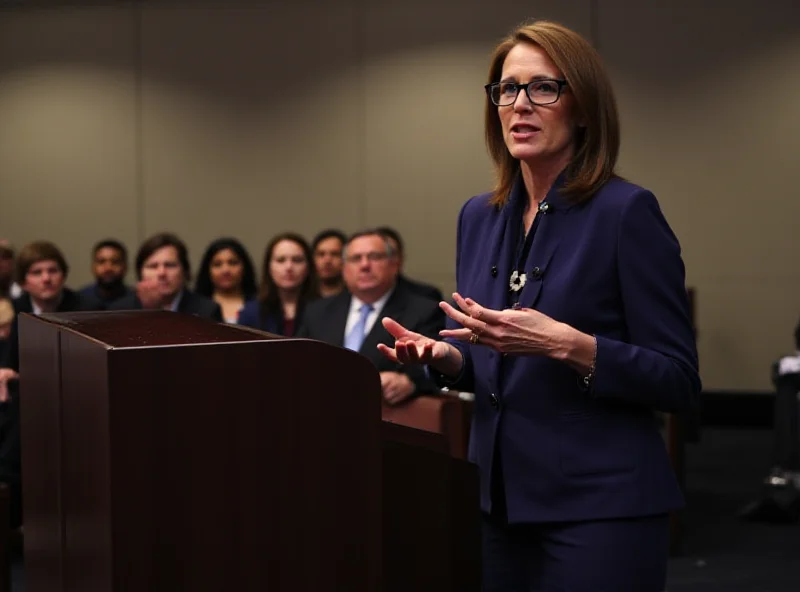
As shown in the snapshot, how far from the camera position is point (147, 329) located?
1.52 metres

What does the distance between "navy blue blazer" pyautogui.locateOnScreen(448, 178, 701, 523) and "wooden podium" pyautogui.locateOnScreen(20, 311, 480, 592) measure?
5.1 inches

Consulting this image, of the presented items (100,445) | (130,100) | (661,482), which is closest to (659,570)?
(661,482)

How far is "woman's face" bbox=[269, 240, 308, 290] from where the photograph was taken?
18.4ft

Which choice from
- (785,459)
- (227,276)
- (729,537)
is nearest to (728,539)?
(729,537)

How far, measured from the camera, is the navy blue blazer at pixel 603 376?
148cm

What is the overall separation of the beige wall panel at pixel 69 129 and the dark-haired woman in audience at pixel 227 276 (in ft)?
8.94

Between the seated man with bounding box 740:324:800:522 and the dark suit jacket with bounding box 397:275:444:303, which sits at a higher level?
the dark suit jacket with bounding box 397:275:444:303

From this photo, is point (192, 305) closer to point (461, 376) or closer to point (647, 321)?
point (461, 376)

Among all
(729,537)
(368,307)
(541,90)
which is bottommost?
(729,537)

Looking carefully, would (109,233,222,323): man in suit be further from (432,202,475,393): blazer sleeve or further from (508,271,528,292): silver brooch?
(508,271,528,292): silver brooch

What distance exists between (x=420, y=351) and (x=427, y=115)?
22.8ft

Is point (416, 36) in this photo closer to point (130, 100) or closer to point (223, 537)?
point (130, 100)

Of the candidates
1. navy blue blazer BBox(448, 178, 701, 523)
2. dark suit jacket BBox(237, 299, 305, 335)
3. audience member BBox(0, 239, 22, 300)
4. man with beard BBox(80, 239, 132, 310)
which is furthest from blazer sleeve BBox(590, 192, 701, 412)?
audience member BBox(0, 239, 22, 300)

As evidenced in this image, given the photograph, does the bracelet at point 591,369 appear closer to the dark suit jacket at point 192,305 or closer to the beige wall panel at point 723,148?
the dark suit jacket at point 192,305
